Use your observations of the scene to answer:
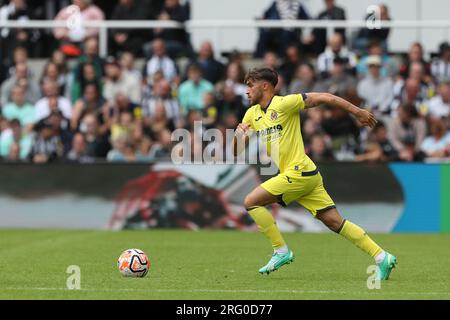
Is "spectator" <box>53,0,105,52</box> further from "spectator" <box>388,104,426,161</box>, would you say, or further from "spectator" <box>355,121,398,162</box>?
"spectator" <box>388,104,426,161</box>

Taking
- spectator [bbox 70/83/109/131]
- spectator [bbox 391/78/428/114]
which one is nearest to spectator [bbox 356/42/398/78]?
spectator [bbox 391/78/428/114]

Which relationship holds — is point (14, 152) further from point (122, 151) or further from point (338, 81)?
point (338, 81)

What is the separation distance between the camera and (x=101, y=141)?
2241 cm

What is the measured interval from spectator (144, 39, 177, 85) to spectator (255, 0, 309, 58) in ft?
6.38

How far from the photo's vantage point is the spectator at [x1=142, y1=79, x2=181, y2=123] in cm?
2261

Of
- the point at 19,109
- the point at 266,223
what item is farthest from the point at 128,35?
the point at 266,223

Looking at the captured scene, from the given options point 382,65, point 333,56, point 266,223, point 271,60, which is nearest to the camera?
point 266,223

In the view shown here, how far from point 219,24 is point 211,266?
1084 cm

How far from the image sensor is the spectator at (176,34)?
79.2ft

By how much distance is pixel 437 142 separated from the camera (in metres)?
21.6

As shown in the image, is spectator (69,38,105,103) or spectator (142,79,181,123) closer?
spectator (142,79,181,123)

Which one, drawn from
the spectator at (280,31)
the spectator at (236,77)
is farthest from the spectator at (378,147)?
the spectator at (280,31)
